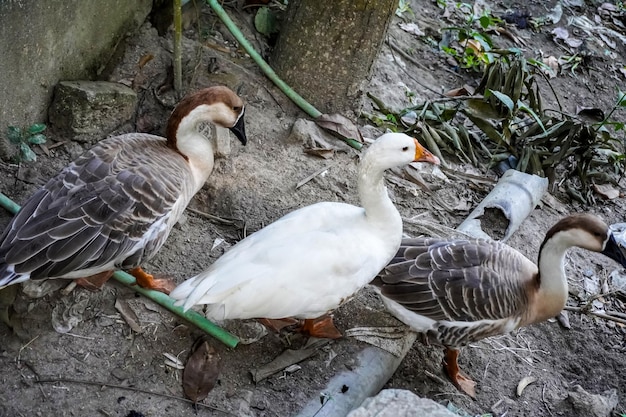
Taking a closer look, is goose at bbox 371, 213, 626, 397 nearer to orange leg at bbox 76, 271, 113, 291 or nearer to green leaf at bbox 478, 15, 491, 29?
orange leg at bbox 76, 271, 113, 291

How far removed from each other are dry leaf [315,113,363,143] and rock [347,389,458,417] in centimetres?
230

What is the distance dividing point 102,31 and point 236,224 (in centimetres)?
143

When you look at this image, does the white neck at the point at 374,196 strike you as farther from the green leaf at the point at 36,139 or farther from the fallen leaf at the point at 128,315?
the green leaf at the point at 36,139

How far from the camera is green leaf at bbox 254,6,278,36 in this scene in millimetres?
4969

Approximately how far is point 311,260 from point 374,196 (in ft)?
1.42

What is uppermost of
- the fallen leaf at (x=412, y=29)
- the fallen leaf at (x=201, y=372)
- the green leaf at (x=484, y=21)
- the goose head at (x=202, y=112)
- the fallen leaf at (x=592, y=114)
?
the goose head at (x=202, y=112)

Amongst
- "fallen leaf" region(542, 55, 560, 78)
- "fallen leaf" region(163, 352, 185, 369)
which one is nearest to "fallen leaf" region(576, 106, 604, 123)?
"fallen leaf" region(542, 55, 560, 78)

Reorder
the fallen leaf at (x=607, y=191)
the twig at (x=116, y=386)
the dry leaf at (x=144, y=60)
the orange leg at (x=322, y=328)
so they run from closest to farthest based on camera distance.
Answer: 1. the twig at (x=116, y=386)
2. the orange leg at (x=322, y=328)
3. the dry leaf at (x=144, y=60)
4. the fallen leaf at (x=607, y=191)

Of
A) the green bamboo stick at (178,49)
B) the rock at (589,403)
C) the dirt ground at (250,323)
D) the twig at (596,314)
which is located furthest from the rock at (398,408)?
the green bamboo stick at (178,49)

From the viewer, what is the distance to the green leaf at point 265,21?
4.97 m

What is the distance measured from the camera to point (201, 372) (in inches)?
123

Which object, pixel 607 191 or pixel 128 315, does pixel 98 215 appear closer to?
pixel 128 315

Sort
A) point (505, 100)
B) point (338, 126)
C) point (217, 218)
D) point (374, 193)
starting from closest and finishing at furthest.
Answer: point (374, 193)
point (217, 218)
point (338, 126)
point (505, 100)

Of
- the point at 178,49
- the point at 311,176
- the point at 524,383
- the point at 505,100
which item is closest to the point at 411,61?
the point at 505,100
